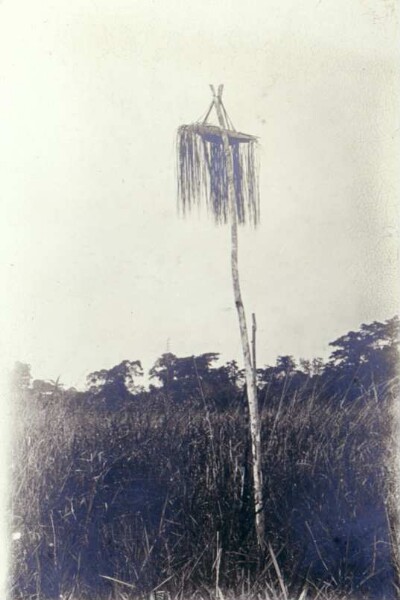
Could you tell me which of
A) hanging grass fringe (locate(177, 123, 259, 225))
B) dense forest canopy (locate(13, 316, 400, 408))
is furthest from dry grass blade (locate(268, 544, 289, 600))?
hanging grass fringe (locate(177, 123, 259, 225))

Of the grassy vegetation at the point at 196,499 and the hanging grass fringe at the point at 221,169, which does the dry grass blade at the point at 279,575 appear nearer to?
the grassy vegetation at the point at 196,499

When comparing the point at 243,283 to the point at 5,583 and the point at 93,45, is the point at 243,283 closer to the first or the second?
the point at 93,45

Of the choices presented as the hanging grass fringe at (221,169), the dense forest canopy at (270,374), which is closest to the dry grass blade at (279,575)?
the dense forest canopy at (270,374)

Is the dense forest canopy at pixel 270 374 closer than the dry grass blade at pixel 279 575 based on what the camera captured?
No

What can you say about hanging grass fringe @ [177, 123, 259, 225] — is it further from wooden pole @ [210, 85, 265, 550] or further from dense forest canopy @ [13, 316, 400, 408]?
dense forest canopy @ [13, 316, 400, 408]

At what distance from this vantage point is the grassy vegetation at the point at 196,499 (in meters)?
3.31

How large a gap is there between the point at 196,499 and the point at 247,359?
86 centimetres

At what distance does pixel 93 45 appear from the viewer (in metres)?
3.50

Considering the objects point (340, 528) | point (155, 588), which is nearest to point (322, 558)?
point (340, 528)

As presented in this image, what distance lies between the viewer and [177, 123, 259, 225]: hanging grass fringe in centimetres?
358

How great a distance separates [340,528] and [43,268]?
2268 millimetres

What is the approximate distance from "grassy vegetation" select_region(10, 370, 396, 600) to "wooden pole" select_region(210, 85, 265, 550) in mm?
47

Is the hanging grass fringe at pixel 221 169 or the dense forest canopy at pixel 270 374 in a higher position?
the hanging grass fringe at pixel 221 169

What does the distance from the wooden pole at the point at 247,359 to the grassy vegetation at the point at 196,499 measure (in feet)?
0.15
